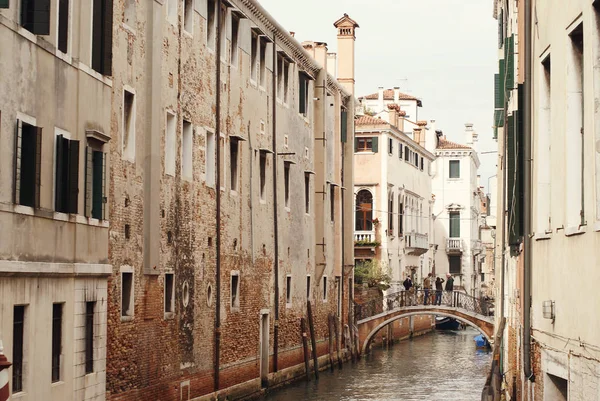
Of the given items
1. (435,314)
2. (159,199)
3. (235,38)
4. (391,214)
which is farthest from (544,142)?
(391,214)

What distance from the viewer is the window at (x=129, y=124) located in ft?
63.2

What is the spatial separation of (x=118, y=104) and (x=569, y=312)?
10511mm

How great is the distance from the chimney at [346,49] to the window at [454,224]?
30.7 meters

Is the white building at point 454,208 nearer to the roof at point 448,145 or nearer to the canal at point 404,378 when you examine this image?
the roof at point 448,145

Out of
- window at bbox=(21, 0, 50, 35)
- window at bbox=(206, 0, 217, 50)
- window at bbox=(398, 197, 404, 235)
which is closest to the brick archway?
window at bbox=(398, 197, 404, 235)

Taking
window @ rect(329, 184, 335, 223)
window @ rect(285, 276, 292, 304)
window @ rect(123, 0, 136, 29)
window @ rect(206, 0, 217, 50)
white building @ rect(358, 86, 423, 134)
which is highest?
white building @ rect(358, 86, 423, 134)

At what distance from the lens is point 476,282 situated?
248ft

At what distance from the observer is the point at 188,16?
23.0 m

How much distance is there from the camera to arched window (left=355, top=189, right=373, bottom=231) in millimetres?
53094

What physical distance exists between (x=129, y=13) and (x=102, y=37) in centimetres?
241

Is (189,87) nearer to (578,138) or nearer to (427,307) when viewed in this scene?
(578,138)

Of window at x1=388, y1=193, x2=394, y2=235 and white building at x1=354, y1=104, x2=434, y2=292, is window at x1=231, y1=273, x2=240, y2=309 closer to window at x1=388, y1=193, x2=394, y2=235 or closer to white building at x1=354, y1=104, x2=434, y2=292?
white building at x1=354, y1=104, x2=434, y2=292

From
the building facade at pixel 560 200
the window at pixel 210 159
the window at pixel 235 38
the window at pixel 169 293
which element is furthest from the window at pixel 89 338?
the window at pixel 235 38

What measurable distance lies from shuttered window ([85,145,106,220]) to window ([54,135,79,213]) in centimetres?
71
